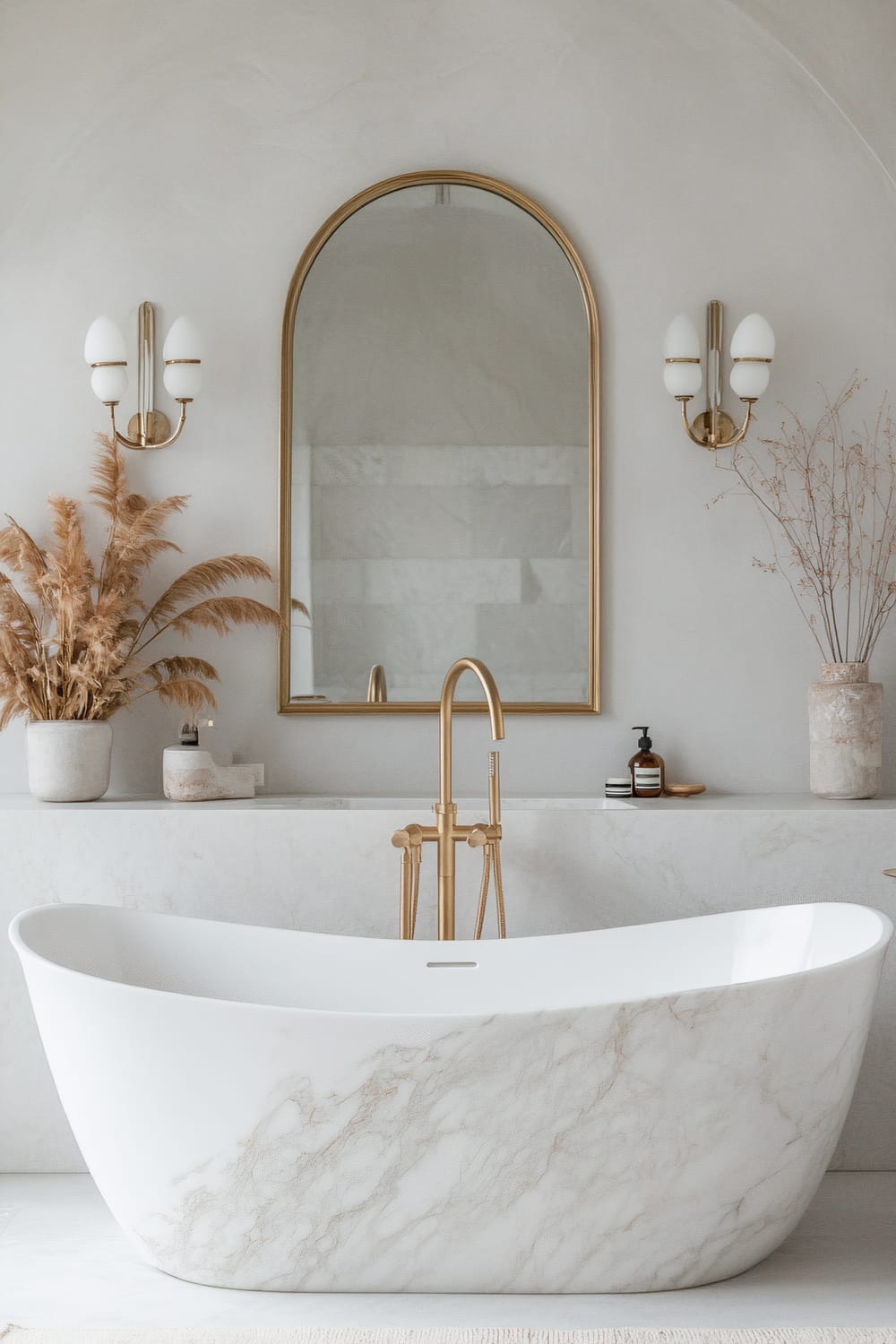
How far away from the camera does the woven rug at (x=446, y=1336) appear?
5.26ft

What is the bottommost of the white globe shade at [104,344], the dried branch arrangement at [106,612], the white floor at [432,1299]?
the white floor at [432,1299]

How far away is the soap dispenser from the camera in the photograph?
281 centimetres

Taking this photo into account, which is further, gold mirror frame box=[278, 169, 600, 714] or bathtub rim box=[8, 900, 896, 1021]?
gold mirror frame box=[278, 169, 600, 714]

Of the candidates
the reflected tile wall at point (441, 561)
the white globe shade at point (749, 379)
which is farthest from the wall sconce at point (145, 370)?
the white globe shade at point (749, 379)

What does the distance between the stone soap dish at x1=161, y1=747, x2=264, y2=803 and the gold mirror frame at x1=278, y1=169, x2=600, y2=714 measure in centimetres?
26

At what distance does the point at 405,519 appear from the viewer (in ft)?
9.73

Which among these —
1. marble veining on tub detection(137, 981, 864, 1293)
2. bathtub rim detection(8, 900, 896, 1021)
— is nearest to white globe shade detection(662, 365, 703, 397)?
bathtub rim detection(8, 900, 896, 1021)

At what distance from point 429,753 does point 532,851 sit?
47cm

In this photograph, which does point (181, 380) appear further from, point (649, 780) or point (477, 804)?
point (649, 780)

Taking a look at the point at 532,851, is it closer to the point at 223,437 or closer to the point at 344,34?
the point at 223,437

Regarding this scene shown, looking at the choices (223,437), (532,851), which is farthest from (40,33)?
(532,851)

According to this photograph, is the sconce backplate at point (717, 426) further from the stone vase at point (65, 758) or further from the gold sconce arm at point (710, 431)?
the stone vase at point (65, 758)

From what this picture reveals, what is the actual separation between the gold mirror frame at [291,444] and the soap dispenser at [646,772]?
165mm

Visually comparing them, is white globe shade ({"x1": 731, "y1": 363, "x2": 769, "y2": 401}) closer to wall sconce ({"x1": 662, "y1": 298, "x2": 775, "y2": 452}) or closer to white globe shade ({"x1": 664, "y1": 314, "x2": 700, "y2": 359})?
wall sconce ({"x1": 662, "y1": 298, "x2": 775, "y2": 452})
